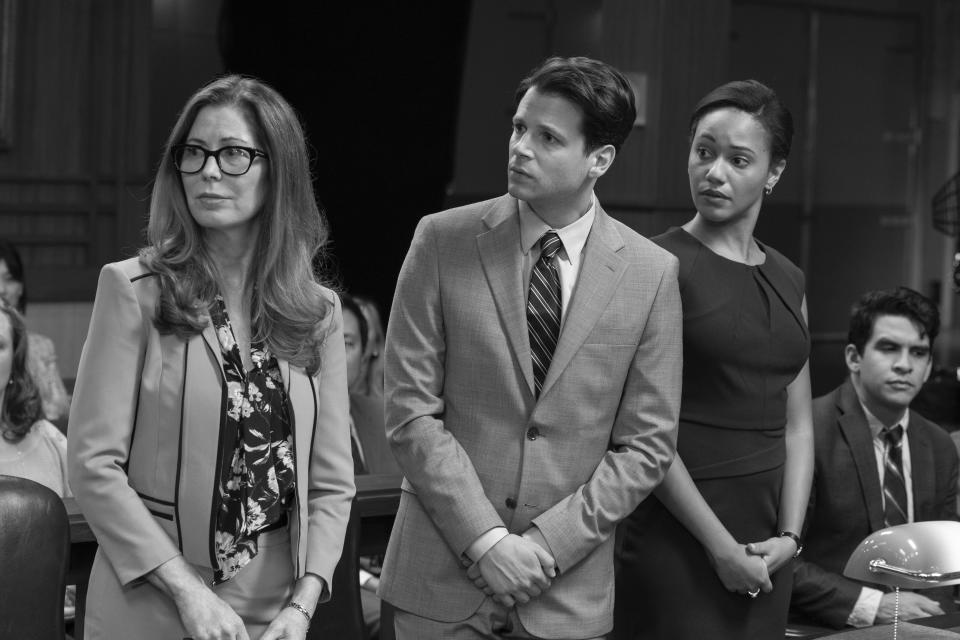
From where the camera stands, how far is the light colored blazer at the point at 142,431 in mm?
1723

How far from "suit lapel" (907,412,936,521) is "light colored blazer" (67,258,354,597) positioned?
6.66ft

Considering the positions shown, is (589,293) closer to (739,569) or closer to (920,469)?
(739,569)

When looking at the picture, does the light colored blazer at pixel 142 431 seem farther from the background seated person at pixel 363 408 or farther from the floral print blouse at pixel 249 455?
the background seated person at pixel 363 408

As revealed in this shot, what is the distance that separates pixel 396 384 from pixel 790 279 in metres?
0.84

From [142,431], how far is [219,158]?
15.6 inches

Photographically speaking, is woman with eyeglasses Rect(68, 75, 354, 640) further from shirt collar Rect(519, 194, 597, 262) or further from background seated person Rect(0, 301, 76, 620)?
background seated person Rect(0, 301, 76, 620)

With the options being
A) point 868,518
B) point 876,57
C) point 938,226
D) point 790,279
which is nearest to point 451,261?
point 790,279

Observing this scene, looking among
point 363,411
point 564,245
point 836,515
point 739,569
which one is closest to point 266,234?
point 564,245

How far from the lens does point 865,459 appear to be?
3.05m

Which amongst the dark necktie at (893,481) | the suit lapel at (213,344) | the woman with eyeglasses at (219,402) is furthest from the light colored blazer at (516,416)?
the dark necktie at (893,481)

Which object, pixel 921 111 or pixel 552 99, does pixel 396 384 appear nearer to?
pixel 552 99

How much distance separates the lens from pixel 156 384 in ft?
5.75

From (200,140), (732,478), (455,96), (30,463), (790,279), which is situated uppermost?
(455,96)

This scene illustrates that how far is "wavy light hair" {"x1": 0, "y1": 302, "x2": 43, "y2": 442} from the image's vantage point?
3340 mm
